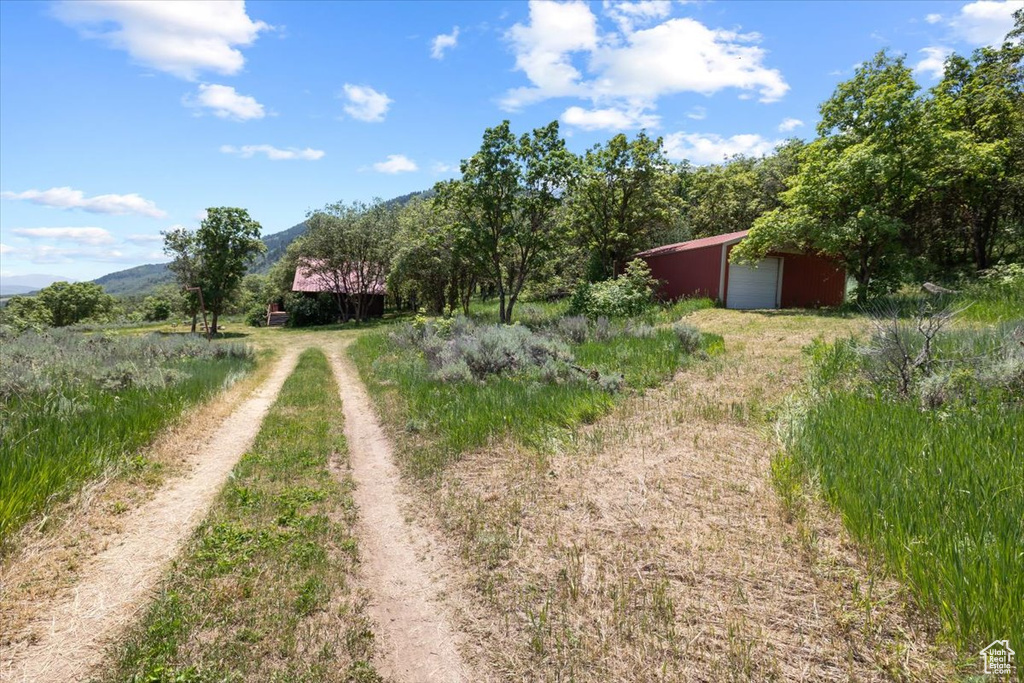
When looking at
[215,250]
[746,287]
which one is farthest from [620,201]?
[215,250]

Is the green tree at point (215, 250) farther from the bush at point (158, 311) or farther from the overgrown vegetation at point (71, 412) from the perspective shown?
the bush at point (158, 311)

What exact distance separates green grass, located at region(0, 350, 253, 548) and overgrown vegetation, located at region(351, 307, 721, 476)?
3627 millimetres

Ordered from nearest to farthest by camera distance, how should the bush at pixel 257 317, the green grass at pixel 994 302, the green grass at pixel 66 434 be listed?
the green grass at pixel 66 434
the green grass at pixel 994 302
the bush at pixel 257 317

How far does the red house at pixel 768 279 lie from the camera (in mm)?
22250

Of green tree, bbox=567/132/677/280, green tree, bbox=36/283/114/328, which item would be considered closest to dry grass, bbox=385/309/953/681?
green tree, bbox=567/132/677/280

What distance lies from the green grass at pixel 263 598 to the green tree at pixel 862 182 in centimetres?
2009

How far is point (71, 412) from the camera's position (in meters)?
6.14

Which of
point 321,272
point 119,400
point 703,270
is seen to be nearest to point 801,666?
point 119,400

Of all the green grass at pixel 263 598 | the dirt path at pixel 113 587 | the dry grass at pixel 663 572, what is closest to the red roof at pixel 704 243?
the dry grass at pixel 663 572

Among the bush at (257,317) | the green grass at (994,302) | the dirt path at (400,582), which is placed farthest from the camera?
the bush at (257,317)

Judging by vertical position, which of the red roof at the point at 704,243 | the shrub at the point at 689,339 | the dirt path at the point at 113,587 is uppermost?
the red roof at the point at 704,243

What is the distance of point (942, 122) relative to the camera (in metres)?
17.7

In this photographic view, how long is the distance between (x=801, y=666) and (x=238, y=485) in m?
5.87

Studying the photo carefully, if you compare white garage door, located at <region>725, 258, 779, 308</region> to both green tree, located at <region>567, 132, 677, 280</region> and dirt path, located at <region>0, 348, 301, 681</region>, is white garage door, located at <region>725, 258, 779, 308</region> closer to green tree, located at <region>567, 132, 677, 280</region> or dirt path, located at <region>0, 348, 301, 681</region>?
green tree, located at <region>567, 132, 677, 280</region>
